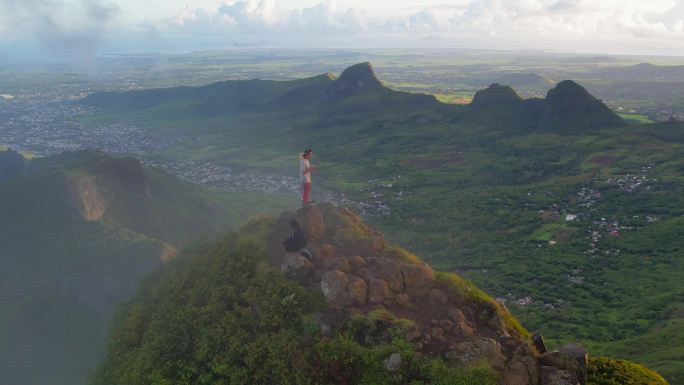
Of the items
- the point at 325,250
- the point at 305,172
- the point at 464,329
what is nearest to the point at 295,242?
the point at 325,250

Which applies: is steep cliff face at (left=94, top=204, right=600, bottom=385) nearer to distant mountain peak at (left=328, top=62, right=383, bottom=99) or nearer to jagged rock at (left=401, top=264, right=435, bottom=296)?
jagged rock at (left=401, top=264, right=435, bottom=296)

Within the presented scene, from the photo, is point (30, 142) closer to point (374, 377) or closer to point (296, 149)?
point (296, 149)

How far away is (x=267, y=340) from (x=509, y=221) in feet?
198

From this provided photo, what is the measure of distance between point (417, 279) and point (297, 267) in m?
4.92

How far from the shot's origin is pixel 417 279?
18828mm

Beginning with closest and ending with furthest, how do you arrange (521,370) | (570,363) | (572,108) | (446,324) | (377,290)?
(521,370)
(570,363)
(446,324)
(377,290)
(572,108)

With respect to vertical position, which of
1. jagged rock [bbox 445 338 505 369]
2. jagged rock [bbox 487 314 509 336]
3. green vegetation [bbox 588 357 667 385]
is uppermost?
jagged rock [bbox 445 338 505 369]

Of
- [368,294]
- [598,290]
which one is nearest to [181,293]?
[368,294]

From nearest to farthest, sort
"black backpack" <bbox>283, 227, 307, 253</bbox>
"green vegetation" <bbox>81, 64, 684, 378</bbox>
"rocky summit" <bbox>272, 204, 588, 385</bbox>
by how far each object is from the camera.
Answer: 1. "rocky summit" <bbox>272, 204, 588, 385</bbox>
2. "black backpack" <bbox>283, 227, 307, 253</bbox>
3. "green vegetation" <bbox>81, 64, 684, 378</bbox>

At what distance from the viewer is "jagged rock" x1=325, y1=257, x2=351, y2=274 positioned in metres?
19.1

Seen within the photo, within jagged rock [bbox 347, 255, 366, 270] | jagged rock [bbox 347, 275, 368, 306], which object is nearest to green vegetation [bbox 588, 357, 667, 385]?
jagged rock [bbox 347, 275, 368, 306]

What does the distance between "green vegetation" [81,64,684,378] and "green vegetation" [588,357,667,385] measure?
736 centimetres

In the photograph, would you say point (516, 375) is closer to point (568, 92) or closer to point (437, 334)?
point (437, 334)

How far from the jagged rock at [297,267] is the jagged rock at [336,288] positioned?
1202mm
